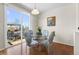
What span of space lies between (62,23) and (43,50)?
65cm

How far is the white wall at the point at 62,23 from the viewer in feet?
6.18

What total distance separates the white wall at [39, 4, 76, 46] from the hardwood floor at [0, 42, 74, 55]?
0.32 ft

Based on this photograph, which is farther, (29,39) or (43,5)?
(29,39)

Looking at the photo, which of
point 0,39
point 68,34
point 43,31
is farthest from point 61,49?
point 0,39

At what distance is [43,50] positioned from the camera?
74.4 inches

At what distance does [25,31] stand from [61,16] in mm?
778

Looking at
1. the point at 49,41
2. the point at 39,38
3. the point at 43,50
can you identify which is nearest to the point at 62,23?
the point at 49,41

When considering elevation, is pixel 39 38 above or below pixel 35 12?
below


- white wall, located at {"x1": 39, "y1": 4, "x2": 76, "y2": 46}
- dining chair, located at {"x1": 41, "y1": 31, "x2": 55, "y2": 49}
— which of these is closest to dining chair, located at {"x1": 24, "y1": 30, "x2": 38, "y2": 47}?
dining chair, located at {"x1": 41, "y1": 31, "x2": 55, "y2": 49}

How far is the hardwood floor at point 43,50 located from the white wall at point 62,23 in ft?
0.32

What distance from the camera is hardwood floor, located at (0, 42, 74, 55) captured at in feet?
5.92

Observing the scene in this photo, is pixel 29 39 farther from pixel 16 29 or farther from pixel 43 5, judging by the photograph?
pixel 43 5

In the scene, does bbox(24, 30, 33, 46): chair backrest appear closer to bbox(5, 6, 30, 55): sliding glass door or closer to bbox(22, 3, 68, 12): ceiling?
bbox(5, 6, 30, 55): sliding glass door

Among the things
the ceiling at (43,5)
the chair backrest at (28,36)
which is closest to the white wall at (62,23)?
the ceiling at (43,5)
